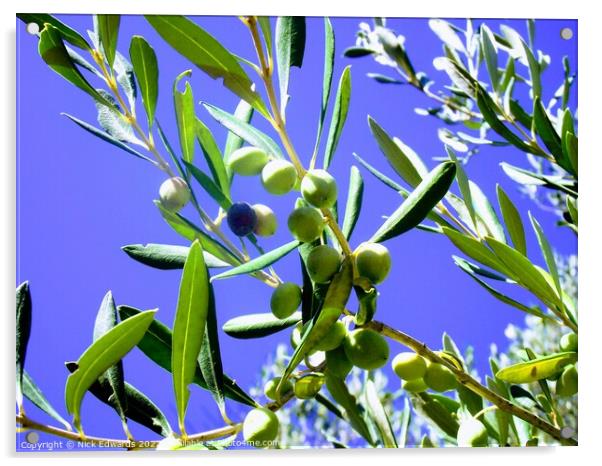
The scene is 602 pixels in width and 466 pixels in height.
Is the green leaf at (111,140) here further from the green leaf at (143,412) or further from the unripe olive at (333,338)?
the unripe olive at (333,338)

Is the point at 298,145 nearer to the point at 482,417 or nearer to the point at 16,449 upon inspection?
the point at 482,417

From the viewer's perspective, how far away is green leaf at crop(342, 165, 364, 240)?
1015mm

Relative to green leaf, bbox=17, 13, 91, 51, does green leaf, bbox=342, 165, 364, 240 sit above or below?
below

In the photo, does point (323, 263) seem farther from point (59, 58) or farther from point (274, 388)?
point (59, 58)

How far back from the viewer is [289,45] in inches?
44.4

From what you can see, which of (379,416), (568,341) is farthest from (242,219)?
(568,341)

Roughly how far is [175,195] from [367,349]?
17.9 inches

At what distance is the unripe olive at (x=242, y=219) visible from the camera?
3.46ft

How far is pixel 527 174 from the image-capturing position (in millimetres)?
1364

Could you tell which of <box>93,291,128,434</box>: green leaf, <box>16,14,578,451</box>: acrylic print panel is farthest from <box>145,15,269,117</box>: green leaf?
<box>93,291,128,434</box>: green leaf

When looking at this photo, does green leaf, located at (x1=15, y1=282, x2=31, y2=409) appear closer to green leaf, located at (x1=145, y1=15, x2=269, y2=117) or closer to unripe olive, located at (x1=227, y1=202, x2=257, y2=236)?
unripe olive, located at (x1=227, y1=202, x2=257, y2=236)

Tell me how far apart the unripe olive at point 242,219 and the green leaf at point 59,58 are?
10.2 inches

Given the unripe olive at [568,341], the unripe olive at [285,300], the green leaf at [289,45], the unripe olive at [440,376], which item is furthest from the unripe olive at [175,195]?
the unripe olive at [568,341]

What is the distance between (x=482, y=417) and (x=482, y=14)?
0.73 m
